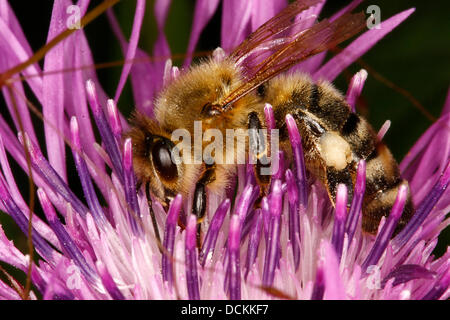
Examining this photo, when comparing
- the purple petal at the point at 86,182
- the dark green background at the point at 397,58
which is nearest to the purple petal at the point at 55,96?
the purple petal at the point at 86,182

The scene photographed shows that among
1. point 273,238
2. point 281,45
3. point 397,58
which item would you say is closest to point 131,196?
point 273,238

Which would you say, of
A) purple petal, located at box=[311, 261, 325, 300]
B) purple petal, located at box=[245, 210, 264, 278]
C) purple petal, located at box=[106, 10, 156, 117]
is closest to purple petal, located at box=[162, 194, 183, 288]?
purple petal, located at box=[245, 210, 264, 278]

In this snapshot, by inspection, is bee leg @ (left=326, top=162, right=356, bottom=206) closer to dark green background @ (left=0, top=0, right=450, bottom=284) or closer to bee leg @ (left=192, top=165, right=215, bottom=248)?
bee leg @ (left=192, top=165, right=215, bottom=248)

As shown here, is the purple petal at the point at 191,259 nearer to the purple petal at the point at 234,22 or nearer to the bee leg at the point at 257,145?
the bee leg at the point at 257,145

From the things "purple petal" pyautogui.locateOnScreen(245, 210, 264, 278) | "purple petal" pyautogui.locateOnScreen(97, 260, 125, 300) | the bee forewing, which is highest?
the bee forewing

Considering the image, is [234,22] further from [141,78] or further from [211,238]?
[211,238]

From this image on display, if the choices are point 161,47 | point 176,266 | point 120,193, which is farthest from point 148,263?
point 161,47
